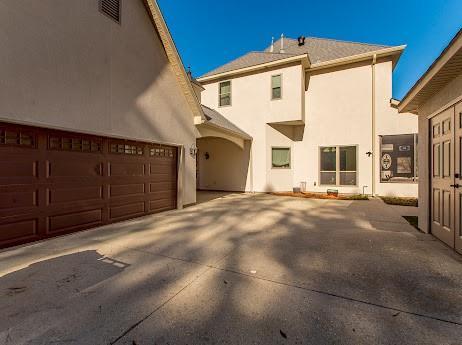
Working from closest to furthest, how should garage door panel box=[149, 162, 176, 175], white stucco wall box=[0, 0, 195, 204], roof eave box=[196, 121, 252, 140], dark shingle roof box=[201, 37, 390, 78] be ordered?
white stucco wall box=[0, 0, 195, 204] < garage door panel box=[149, 162, 176, 175] < roof eave box=[196, 121, 252, 140] < dark shingle roof box=[201, 37, 390, 78]

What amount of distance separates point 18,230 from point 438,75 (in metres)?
8.28

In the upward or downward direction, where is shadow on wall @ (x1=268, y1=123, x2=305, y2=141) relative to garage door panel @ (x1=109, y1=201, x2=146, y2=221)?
upward

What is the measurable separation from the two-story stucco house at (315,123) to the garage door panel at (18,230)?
1051 cm

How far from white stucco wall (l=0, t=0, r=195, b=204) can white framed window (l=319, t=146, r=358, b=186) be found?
8.53 meters

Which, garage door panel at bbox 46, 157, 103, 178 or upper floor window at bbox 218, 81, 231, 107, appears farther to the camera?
upper floor window at bbox 218, 81, 231, 107

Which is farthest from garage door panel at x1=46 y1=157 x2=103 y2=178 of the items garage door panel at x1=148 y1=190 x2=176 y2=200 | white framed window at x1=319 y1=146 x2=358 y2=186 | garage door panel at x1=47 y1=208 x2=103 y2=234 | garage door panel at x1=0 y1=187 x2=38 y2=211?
white framed window at x1=319 y1=146 x2=358 y2=186

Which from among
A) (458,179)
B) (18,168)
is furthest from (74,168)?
(458,179)

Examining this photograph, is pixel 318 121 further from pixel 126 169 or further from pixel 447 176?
pixel 126 169

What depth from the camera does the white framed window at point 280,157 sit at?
13.5 metres

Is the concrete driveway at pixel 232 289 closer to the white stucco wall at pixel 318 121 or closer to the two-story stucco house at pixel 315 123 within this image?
the two-story stucco house at pixel 315 123

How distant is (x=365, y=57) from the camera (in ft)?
38.6

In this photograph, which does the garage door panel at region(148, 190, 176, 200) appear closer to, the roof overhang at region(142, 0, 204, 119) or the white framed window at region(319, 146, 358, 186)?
the roof overhang at region(142, 0, 204, 119)

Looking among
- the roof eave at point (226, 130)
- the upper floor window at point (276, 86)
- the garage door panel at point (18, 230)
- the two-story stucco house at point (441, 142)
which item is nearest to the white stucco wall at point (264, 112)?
the upper floor window at point (276, 86)

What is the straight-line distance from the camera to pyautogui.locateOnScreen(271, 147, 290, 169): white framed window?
1351 cm
